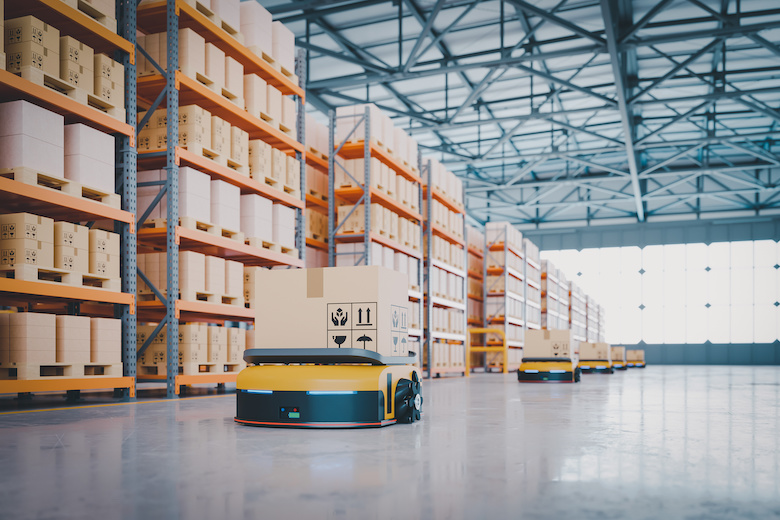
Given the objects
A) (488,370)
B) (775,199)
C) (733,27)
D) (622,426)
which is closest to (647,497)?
(622,426)

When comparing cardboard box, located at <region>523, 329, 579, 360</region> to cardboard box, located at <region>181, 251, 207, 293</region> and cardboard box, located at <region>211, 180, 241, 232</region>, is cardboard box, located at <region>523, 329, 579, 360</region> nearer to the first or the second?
cardboard box, located at <region>211, 180, 241, 232</region>

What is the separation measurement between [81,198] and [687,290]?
2971cm

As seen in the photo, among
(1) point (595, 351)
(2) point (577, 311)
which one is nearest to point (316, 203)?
(1) point (595, 351)

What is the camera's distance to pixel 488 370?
62.6ft

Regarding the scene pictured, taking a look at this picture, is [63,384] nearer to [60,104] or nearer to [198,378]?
[198,378]

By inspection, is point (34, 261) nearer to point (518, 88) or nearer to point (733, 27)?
point (733, 27)

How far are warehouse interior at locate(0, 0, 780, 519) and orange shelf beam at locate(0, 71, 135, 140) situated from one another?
0.12ft

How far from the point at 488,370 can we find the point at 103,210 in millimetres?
14547

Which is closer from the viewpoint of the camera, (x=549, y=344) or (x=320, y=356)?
(x=320, y=356)

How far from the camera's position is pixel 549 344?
12945 millimetres

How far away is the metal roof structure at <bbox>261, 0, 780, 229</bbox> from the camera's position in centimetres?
1370

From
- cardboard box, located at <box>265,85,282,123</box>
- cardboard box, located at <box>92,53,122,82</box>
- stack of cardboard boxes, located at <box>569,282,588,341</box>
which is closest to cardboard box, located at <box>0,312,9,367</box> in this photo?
cardboard box, located at <box>92,53,122,82</box>

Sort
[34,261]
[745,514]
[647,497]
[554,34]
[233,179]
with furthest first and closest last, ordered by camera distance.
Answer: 1. [554,34]
2. [233,179]
3. [34,261]
4. [647,497]
5. [745,514]

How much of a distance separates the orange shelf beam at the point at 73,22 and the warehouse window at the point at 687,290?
93.8 ft
